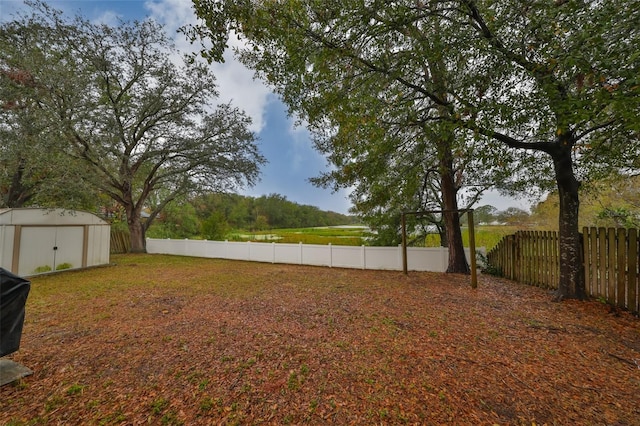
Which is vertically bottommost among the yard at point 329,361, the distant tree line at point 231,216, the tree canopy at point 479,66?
the yard at point 329,361

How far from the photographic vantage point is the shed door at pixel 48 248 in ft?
23.9

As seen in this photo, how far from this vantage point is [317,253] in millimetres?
9773

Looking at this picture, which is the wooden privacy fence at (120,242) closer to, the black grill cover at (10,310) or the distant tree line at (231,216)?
the distant tree line at (231,216)

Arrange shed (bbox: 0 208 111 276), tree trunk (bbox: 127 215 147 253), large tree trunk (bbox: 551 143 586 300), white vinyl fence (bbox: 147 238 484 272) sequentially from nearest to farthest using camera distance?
large tree trunk (bbox: 551 143 586 300)
shed (bbox: 0 208 111 276)
white vinyl fence (bbox: 147 238 484 272)
tree trunk (bbox: 127 215 147 253)

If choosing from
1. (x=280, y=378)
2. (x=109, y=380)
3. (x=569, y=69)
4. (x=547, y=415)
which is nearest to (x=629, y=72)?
(x=569, y=69)

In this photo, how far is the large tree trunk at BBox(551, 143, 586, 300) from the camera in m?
4.46

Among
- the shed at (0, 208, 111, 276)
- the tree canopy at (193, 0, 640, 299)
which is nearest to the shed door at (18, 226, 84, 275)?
the shed at (0, 208, 111, 276)

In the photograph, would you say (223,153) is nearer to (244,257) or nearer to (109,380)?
(244,257)

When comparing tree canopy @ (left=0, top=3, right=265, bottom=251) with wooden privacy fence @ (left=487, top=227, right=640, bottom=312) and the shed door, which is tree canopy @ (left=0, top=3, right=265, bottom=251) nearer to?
the shed door

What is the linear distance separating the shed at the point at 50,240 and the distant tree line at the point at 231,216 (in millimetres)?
4883

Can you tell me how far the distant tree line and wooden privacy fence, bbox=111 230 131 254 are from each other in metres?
2.72

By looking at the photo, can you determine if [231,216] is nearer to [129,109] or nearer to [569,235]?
[129,109]

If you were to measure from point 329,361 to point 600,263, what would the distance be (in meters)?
4.98

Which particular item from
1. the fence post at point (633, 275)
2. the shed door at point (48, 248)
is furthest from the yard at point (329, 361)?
the shed door at point (48, 248)
